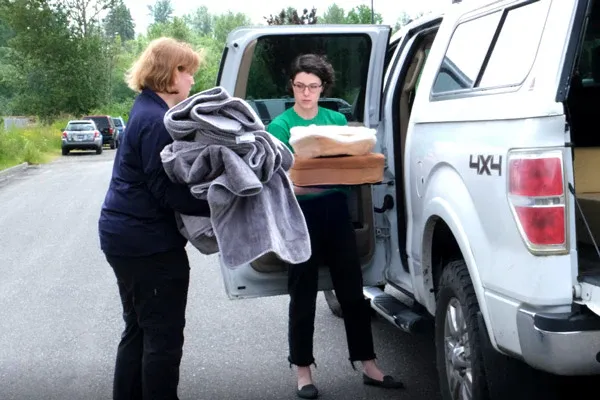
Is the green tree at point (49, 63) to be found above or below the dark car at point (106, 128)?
above

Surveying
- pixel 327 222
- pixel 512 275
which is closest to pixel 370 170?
pixel 327 222

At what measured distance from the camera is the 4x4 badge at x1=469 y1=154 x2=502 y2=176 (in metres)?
3.52

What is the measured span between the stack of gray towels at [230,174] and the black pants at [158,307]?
19 cm

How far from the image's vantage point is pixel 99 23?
6538 centimetres

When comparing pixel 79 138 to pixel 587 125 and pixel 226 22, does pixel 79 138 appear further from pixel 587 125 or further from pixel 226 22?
pixel 226 22

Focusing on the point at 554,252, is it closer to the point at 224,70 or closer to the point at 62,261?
the point at 224,70

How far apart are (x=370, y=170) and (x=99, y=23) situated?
63.4m

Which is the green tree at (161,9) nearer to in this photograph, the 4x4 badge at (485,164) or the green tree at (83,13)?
the green tree at (83,13)

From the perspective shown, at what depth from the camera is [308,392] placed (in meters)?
5.25

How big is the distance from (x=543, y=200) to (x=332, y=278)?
2.04 metres

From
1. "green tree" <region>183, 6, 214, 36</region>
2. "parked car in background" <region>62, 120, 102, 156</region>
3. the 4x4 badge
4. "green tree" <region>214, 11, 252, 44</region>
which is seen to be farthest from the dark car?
"green tree" <region>183, 6, 214, 36</region>

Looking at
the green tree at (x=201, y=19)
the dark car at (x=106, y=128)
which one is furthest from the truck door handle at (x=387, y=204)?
the green tree at (x=201, y=19)

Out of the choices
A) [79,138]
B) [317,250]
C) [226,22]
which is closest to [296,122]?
[317,250]

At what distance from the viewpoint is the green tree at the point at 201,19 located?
17275 centimetres
